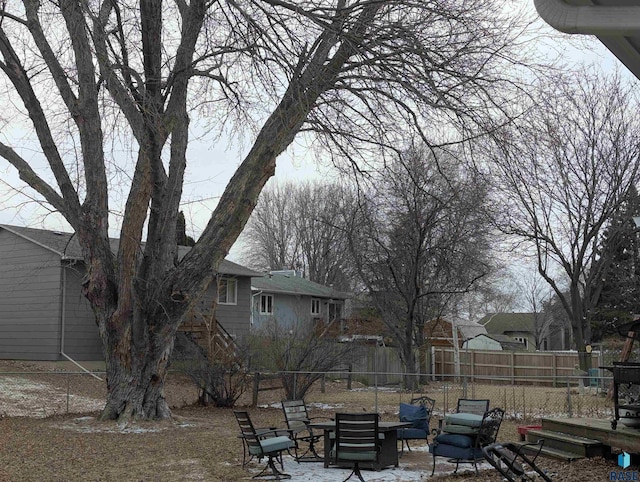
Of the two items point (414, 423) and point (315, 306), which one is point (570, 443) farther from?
point (315, 306)

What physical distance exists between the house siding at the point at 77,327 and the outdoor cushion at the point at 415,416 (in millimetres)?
16269

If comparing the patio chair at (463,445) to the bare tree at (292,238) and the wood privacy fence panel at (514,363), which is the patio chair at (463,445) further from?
the bare tree at (292,238)

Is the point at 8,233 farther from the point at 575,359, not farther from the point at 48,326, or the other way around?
the point at 575,359

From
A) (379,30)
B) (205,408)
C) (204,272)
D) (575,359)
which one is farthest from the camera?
(575,359)

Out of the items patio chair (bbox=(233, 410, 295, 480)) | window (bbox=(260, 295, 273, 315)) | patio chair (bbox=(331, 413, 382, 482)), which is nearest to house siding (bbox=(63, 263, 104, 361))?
window (bbox=(260, 295, 273, 315))

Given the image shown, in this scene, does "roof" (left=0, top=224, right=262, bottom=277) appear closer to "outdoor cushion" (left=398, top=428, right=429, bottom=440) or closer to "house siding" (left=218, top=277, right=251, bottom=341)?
"house siding" (left=218, top=277, right=251, bottom=341)

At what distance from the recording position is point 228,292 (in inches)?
1265

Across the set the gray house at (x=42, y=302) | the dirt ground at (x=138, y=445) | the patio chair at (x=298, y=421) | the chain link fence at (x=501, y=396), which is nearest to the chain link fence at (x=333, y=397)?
the chain link fence at (x=501, y=396)

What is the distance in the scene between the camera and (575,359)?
105 ft

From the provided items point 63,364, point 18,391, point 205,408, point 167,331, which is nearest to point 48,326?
point 63,364

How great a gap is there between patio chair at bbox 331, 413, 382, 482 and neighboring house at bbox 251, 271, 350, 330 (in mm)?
25378

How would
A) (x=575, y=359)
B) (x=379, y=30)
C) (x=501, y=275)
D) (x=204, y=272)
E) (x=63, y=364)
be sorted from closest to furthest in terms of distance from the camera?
(x=379, y=30) → (x=204, y=272) → (x=63, y=364) → (x=575, y=359) → (x=501, y=275)

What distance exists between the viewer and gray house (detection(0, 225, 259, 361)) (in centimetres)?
2550

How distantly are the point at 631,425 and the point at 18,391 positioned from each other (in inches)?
672
